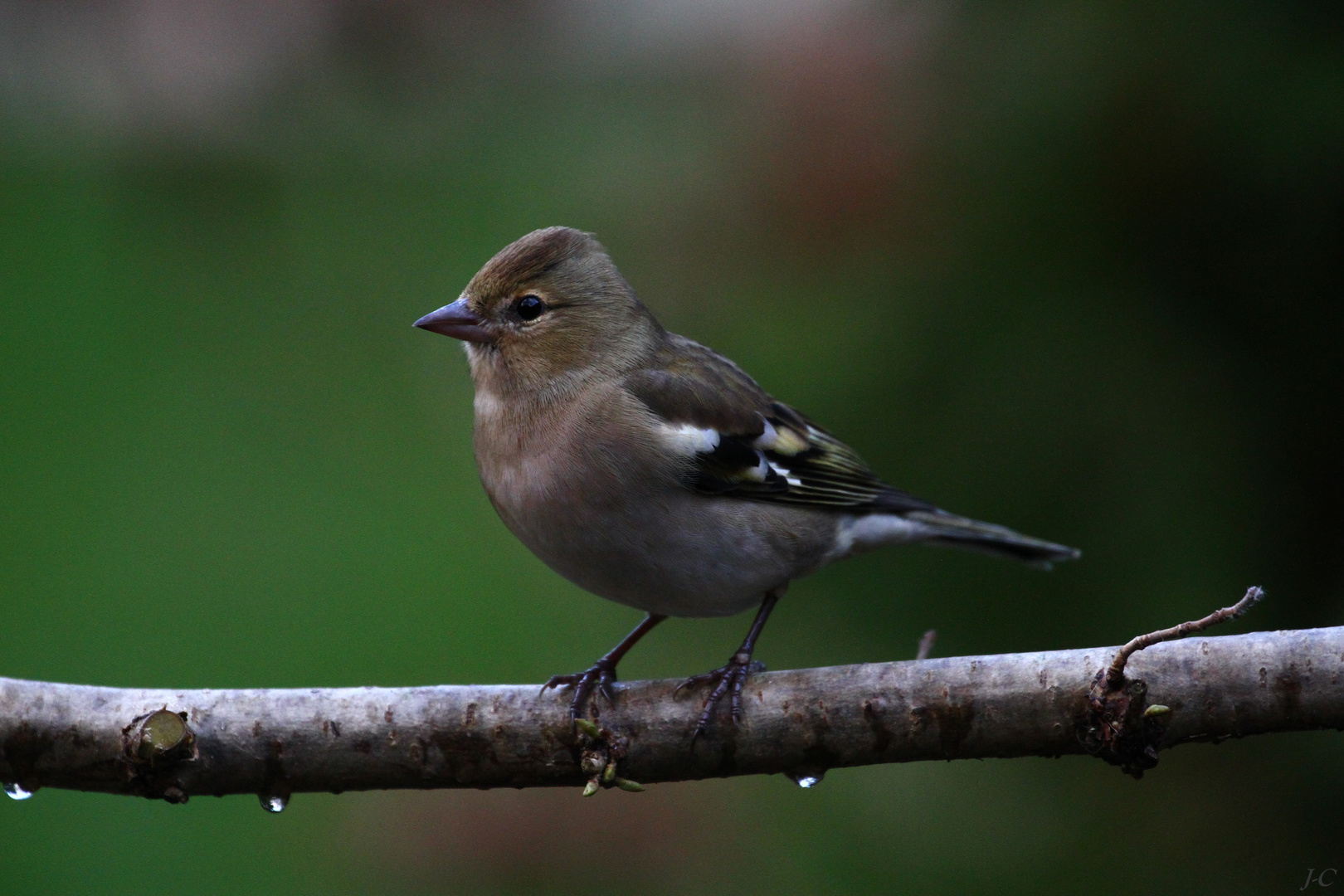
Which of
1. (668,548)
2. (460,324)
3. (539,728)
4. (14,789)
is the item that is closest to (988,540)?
(668,548)

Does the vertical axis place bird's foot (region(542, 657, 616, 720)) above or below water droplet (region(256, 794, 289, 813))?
above

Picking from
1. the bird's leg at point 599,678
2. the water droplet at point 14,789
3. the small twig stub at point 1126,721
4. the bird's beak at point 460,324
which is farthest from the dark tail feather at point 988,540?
the water droplet at point 14,789

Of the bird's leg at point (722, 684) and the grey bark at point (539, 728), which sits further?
the bird's leg at point (722, 684)

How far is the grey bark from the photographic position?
2311mm

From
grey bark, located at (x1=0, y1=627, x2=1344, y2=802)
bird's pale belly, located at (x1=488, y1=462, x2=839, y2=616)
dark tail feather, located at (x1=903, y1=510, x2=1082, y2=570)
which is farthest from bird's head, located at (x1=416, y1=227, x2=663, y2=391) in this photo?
grey bark, located at (x1=0, y1=627, x2=1344, y2=802)

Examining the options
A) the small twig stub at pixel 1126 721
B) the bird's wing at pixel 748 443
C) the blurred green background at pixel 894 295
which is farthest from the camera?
the bird's wing at pixel 748 443

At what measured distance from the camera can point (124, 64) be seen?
299cm

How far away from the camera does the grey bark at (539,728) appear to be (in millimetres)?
2311

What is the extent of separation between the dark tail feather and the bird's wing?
0.24 feet

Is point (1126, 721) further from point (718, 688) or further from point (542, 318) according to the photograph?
point (542, 318)

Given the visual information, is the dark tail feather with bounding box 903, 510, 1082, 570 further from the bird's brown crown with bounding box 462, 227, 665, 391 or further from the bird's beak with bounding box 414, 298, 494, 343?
the bird's beak with bounding box 414, 298, 494, 343

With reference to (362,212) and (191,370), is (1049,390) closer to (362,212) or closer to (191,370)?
(362,212)

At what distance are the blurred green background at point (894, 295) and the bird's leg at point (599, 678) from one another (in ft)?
0.77
